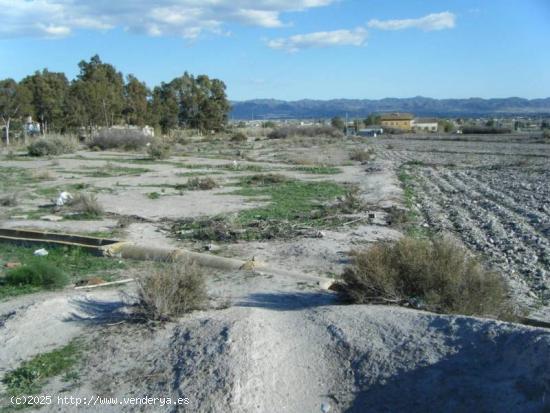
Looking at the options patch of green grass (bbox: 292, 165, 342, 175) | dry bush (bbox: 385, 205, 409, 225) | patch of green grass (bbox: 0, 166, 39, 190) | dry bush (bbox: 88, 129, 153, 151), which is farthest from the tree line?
dry bush (bbox: 385, 205, 409, 225)

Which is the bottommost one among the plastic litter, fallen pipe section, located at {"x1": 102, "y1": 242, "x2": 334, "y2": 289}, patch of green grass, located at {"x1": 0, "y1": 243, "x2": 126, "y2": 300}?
patch of green grass, located at {"x1": 0, "y1": 243, "x2": 126, "y2": 300}

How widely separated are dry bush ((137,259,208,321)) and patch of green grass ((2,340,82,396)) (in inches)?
38.1

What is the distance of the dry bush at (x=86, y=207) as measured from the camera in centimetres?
1777

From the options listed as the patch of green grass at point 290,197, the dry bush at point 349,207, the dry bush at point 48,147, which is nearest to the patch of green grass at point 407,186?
the dry bush at point 349,207

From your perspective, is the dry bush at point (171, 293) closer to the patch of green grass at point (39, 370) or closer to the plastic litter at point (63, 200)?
the patch of green grass at point (39, 370)

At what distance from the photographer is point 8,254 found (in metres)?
13.0

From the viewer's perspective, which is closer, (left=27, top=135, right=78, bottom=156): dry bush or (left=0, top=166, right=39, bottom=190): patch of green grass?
(left=0, top=166, right=39, bottom=190): patch of green grass

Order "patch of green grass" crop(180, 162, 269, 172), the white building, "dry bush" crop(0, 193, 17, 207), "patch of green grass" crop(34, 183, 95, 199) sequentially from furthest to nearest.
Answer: the white building, "patch of green grass" crop(180, 162, 269, 172), "patch of green grass" crop(34, 183, 95, 199), "dry bush" crop(0, 193, 17, 207)

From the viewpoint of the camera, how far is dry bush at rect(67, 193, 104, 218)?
58.3 feet

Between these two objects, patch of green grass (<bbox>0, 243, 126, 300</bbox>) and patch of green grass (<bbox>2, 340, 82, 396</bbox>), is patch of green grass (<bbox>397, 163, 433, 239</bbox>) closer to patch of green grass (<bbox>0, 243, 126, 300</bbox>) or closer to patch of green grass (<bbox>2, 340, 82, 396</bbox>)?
patch of green grass (<bbox>0, 243, 126, 300</bbox>)

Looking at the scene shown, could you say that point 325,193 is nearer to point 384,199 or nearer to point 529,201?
point 384,199

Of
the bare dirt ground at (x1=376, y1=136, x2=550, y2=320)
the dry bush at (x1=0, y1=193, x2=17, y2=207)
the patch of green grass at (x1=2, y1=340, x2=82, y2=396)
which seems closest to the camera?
the patch of green grass at (x1=2, y1=340, x2=82, y2=396)

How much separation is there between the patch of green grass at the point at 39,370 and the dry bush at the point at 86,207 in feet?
34.5

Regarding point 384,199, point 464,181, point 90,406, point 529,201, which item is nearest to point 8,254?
point 90,406
